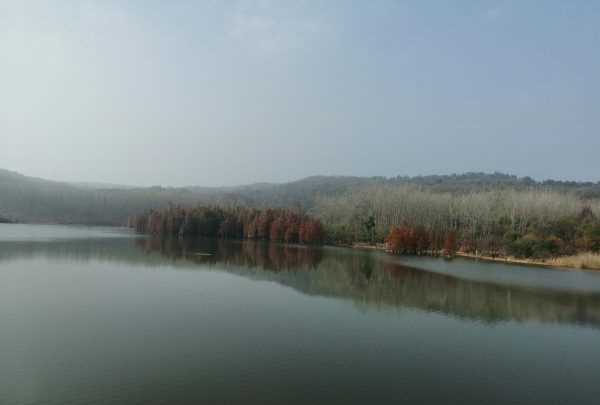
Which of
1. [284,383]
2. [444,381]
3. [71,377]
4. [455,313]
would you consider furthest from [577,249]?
[71,377]

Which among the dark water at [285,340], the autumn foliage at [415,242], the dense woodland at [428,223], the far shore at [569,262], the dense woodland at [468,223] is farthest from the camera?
the autumn foliage at [415,242]

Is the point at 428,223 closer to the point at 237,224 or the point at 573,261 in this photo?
the point at 573,261

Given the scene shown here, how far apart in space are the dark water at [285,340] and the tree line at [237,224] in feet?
122

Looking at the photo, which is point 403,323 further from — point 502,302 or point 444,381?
point 502,302

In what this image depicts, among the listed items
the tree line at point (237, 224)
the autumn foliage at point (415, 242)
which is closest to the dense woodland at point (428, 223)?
the autumn foliage at point (415, 242)

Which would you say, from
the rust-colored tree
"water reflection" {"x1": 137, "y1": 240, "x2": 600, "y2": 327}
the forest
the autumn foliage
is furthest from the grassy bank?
"water reflection" {"x1": 137, "y1": 240, "x2": 600, "y2": 327}

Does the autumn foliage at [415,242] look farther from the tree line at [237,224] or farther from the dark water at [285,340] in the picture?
the dark water at [285,340]

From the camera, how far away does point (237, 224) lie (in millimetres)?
67188

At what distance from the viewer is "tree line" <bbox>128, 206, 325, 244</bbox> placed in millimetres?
61188

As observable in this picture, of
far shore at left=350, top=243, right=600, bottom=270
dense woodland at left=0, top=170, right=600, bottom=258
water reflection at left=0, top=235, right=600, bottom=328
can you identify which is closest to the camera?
water reflection at left=0, top=235, right=600, bottom=328

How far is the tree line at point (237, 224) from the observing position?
6119 centimetres

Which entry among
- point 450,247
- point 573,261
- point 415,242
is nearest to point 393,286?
point 573,261

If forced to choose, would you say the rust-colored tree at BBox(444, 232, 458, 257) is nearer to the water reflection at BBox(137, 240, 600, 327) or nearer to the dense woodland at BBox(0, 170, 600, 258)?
the dense woodland at BBox(0, 170, 600, 258)

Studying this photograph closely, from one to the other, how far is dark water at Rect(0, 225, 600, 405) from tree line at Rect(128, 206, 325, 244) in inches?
1461
